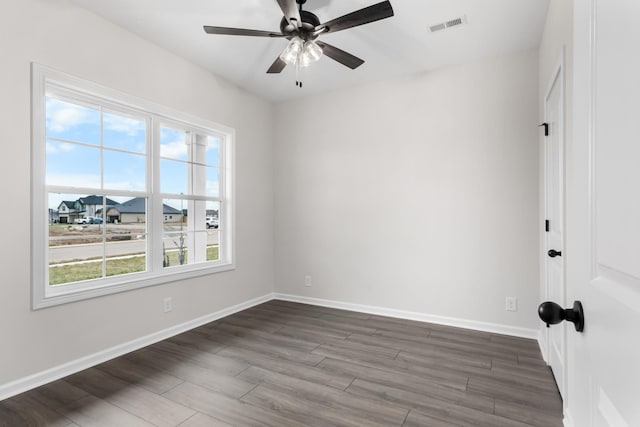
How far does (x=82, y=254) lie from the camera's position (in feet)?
8.81

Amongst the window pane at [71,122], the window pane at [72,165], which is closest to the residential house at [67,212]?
the window pane at [72,165]

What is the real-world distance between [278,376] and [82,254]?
74.8 inches

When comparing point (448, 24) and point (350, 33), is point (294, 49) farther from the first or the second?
point (448, 24)

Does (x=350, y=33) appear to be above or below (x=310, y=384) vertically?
above

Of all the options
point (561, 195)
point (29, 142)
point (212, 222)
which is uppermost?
point (29, 142)

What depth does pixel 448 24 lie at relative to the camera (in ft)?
9.04

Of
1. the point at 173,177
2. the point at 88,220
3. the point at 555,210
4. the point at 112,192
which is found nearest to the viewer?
the point at 555,210

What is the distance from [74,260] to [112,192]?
0.63m

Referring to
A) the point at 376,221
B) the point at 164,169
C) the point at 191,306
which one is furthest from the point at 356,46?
the point at 191,306

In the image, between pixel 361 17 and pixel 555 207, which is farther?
pixel 555 207

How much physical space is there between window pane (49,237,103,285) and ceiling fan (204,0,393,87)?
198 cm

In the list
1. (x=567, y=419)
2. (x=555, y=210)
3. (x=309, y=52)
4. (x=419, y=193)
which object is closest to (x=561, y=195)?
(x=555, y=210)

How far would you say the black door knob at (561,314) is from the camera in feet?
2.27

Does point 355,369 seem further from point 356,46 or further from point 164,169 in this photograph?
point 356,46
